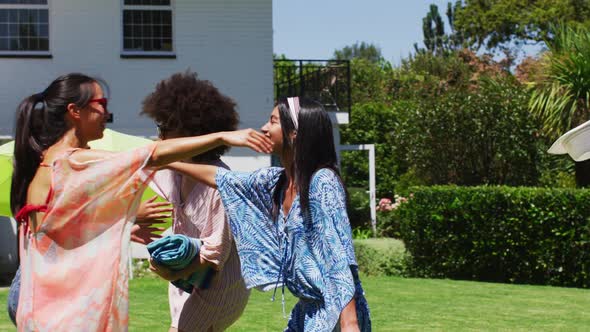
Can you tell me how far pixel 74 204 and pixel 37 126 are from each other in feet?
1.29

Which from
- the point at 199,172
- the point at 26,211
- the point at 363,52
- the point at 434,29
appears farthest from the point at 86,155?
the point at 363,52

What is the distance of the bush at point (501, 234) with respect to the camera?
15.1 metres

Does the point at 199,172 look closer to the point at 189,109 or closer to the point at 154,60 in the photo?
the point at 189,109

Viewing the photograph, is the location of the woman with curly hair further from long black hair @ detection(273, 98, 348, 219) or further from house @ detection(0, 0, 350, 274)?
house @ detection(0, 0, 350, 274)

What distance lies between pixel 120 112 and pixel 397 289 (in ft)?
A: 24.1

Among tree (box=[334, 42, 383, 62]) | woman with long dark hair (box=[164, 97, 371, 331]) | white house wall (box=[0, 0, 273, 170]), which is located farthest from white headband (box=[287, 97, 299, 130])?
tree (box=[334, 42, 383, 62])

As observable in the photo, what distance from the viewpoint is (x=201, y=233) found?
536 centimetres

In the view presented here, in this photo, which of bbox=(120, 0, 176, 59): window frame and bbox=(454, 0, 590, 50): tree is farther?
bbox=(454, 0, 590, 50): tree

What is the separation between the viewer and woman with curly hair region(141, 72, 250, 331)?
5.26 metres

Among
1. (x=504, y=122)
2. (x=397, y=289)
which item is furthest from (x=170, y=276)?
(x=504, y=122)

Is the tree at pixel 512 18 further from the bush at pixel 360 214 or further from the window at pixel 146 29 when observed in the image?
the window at pixel 146 29

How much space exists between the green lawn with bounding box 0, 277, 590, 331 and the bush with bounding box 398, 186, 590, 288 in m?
0.73

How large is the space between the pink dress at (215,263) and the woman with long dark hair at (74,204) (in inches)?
39.3

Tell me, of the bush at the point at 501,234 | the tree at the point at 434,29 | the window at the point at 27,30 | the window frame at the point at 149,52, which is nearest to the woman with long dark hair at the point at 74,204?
the bush at the point at 501,234
